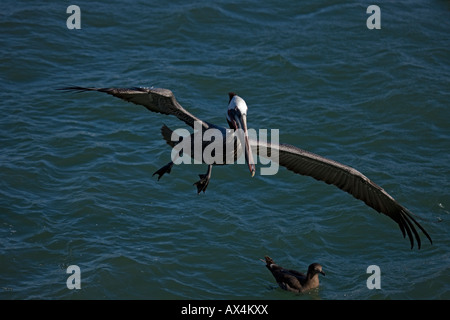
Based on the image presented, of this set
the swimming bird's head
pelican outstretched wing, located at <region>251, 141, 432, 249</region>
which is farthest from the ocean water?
pelican outstretched wing, located at <region>251, 141, 432, 249</region>

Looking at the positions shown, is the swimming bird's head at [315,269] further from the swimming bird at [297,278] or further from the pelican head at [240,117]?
the pelican head at [240,117]

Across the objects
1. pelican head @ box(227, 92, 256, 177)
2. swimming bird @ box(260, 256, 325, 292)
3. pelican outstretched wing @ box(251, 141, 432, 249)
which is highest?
pelican head @ box(227, 92, 256, 177)

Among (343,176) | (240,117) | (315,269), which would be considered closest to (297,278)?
(315,269)

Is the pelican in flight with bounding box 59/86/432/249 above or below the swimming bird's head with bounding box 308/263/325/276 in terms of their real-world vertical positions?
above

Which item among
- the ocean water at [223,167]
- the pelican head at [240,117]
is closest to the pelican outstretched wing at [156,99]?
the pelican head at [240,117]

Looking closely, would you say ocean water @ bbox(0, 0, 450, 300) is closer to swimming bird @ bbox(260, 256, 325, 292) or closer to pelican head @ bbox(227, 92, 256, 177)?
swimming bird @ bbox(260, 256, 325, 292)

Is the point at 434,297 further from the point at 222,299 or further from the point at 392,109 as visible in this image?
the point at 392,109
